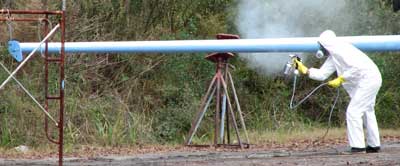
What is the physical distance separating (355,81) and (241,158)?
6.31ft

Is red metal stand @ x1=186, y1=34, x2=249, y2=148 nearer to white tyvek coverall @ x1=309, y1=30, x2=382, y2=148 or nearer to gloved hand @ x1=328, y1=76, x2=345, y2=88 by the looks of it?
white tyvek coverall @ x1=309, y1=30, x2=382, y2=148

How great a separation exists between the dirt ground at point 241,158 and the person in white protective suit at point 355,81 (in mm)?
345

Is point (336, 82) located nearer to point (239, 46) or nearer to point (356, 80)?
point (356, 80)

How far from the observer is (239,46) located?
13203mm

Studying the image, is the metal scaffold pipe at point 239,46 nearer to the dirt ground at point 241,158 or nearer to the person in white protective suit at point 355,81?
the person in white protective suit at point 355,81

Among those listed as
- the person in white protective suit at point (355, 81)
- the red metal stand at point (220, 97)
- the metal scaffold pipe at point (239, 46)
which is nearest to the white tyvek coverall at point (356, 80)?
the person in white protective suit at point (355, 81)

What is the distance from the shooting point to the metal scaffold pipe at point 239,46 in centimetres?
1255

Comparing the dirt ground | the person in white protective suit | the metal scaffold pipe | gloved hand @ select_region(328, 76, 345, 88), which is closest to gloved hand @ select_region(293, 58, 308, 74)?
the person in white protective suit

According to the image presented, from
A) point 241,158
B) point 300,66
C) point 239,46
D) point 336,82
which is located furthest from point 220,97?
point 336,82

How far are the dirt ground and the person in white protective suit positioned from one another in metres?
0.35

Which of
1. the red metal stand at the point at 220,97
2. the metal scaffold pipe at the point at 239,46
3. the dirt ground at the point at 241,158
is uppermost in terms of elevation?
the metal scaffold pipe at the point at 239,46

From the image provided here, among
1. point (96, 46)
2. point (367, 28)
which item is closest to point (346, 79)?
point (96, 46)

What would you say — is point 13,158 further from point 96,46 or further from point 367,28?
point 367,28

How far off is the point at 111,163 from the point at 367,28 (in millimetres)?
11350
